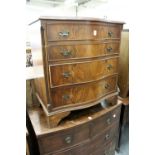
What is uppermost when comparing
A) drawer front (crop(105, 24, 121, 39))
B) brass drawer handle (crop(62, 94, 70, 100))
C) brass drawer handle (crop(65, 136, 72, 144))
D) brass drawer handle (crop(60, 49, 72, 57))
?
drawer front (crop(105, 24, 121, 39))

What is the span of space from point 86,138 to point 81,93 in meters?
0.46

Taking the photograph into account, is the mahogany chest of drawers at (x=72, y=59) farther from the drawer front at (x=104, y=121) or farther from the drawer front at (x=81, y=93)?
the drawer front at (x=104, y=121)

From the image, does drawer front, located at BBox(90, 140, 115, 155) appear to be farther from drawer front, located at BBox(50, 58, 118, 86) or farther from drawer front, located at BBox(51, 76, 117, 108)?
drawer front, located at BBox(50, 58, 118, 86)

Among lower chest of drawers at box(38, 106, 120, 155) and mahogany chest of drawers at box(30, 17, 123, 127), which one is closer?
mahogany chest of drawers at box(30, 17, 123, 127)

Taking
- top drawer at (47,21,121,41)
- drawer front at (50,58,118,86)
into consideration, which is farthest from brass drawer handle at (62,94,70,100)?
top drawer at (47,21,121,41)

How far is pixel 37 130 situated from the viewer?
115 centimetres

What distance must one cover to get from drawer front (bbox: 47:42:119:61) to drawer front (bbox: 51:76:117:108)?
0.25 m

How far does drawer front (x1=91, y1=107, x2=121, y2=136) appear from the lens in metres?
1.41

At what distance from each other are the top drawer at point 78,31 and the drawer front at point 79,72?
0.21m

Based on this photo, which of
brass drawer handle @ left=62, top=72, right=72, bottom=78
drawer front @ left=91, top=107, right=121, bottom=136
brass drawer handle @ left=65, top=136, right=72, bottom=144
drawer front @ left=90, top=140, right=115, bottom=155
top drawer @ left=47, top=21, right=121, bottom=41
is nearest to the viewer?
top drawer @ left=47, top=21, right=121, bottom=41

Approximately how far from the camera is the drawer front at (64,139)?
3.78ft

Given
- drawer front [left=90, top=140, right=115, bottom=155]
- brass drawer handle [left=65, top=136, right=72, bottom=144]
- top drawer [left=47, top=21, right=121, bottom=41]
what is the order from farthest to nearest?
drawer front [left=90, top=140, right=115, bottom=155]
brass drawer handle [left=65, top=136, right=72, bottom=144]
top drawer [left=47, top=21, right=121, bottom=41]
